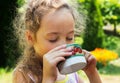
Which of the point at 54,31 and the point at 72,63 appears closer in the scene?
the point at 72,63

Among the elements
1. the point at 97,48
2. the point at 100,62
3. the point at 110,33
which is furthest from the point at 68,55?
the point at 110,33

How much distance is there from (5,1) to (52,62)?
19.4ft

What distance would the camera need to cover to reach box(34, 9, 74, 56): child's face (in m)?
2.20

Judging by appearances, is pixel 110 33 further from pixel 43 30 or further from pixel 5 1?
pixel 43 30

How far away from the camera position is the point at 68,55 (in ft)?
6.82

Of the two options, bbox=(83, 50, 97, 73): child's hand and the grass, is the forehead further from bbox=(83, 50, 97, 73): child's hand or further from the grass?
the grass

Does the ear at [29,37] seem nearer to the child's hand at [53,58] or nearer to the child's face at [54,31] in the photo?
the child's face at [54,31]

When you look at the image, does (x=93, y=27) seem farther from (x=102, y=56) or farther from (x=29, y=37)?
(x=29, y=37)

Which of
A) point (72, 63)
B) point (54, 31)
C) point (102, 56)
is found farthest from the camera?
point (102, 56)

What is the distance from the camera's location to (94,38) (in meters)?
9.59

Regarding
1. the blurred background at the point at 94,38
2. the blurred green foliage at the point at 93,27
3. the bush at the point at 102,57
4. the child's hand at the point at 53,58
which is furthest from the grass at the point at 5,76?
the child's hand at the point at 53,58

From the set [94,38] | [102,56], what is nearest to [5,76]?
[102,56]

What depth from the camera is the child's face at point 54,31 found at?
86.4 inches

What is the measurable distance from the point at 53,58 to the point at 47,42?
0.15 metres
